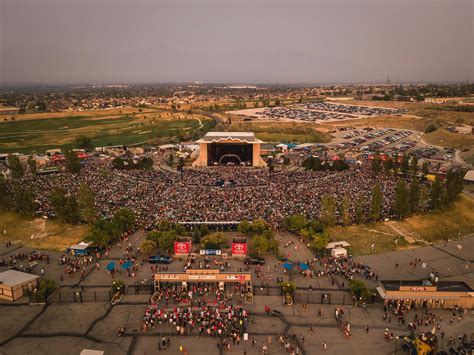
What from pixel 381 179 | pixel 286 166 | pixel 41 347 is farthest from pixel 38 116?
pixel 41 347

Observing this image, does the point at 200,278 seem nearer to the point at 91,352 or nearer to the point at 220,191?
the point at 91,352

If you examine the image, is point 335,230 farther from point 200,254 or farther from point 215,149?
point 215,149

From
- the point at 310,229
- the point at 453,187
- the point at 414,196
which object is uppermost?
the point at 453,187

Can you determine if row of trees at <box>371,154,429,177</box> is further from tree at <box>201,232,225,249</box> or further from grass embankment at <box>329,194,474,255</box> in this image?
tree at <box>201,232,225,249</box>

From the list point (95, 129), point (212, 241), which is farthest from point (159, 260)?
point (95, 129)

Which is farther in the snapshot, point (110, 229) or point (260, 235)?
point (110, 229)

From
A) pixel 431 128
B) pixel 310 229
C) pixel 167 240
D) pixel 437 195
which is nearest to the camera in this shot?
pixel 167 240
